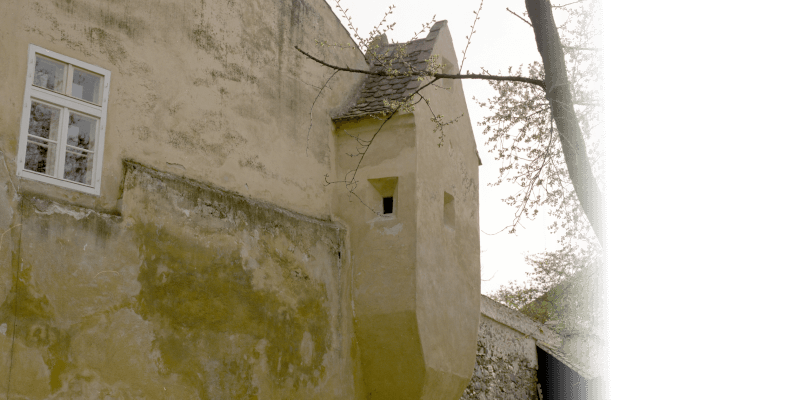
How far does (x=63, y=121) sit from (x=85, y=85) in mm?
461

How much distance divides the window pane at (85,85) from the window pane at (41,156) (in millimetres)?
582

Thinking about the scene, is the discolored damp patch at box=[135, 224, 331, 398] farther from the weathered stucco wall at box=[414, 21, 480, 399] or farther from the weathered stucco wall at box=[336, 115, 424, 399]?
the weathered stucco wall at box=[414, 21, 480, 399]

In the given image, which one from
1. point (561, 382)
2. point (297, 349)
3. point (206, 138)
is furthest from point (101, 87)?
point (561, 382)

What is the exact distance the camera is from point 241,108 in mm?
8461

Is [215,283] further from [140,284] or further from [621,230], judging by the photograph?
[621,230]

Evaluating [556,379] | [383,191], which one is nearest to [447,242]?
[383,191]

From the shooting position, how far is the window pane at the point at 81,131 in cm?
649

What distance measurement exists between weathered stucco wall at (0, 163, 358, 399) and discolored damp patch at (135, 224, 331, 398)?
14mm

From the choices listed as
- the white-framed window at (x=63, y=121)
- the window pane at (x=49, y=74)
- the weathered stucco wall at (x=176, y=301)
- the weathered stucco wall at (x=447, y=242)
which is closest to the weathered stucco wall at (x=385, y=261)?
the weathered stucco wall at (x=447, y=242)

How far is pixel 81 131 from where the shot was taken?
657 cm

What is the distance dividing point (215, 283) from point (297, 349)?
4.75 feet

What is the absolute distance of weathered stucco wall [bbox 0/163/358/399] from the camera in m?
5.86

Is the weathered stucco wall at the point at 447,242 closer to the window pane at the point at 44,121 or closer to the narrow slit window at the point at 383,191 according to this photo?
the narrow slit window at the point at 383,191

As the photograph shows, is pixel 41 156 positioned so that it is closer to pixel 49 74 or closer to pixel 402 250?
pixel 49 74
